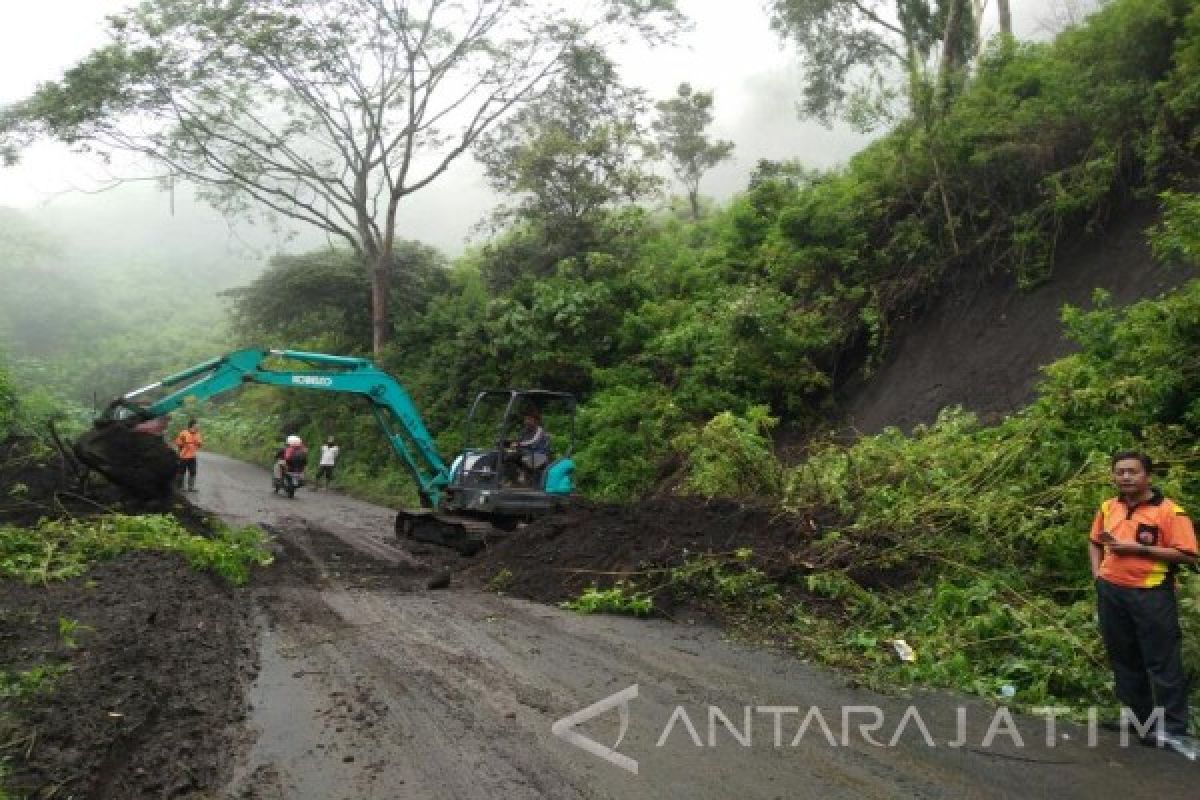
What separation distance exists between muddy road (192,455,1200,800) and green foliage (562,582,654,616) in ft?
0.83

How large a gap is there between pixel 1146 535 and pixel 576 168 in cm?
1818

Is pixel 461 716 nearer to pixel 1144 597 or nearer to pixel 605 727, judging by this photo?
pixel 605 727

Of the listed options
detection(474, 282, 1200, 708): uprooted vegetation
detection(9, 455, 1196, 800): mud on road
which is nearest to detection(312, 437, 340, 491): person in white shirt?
detection(474, 282, 1200, 708): uprooted vegetation

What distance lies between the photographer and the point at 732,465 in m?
10.6

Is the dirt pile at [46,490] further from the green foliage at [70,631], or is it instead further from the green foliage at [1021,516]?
the green foliage at [1021,516]

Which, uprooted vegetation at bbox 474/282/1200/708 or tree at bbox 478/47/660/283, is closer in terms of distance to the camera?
uprooted vegetation at bbox 474/282/1200/708

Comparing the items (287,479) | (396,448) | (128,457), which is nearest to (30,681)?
(128,457)

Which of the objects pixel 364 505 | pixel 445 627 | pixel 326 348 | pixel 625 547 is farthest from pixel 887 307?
pixel 326 348

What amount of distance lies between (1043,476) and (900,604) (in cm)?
216

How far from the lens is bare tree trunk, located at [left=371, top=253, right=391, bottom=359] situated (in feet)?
81.6

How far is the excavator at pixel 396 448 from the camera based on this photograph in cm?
1009

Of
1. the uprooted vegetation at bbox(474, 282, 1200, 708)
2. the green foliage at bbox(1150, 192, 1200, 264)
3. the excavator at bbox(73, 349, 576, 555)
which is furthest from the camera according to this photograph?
the excavator at bbox(73, 349, 576, 555)

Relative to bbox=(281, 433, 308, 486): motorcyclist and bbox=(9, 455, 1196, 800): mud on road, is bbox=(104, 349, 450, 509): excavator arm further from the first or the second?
bbox=(281, 433, 308, 486): motorcyclist

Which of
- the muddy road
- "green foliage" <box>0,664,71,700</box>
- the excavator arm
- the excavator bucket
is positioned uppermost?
the excavator arm
